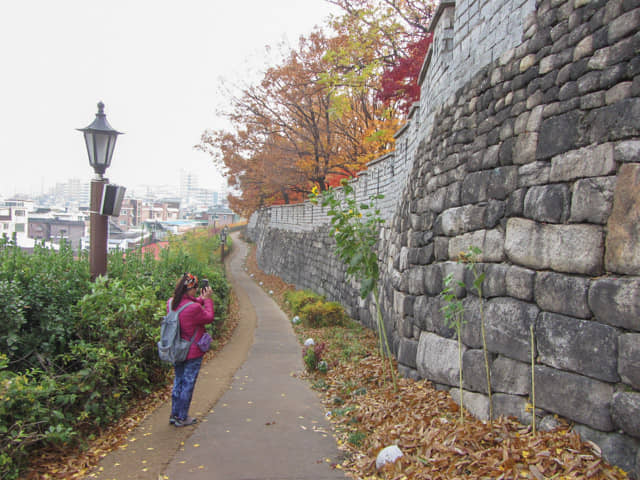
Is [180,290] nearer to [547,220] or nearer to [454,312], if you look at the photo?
[454,312]

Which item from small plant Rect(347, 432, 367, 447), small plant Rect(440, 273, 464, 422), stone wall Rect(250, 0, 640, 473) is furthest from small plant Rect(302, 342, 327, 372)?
small plant Rect(440, 273, 464, 422)

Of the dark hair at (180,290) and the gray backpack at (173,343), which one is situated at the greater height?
the dark hair at (180,290)

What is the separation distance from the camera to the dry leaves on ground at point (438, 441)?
2.81 m

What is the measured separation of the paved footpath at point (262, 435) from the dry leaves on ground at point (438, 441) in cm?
24

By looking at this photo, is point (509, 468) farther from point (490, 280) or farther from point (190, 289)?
point (190, 289)

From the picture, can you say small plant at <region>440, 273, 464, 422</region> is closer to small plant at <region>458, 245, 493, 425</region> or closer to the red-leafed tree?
small plant at <region>458, 245, 493, 425</region>

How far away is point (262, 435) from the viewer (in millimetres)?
4363

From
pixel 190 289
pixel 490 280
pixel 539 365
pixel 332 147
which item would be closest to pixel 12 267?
pixel 190 289

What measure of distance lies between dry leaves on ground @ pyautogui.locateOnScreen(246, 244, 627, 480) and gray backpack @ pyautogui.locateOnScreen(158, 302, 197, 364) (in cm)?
170

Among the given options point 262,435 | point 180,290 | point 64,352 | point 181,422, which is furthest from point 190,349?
point 64,352

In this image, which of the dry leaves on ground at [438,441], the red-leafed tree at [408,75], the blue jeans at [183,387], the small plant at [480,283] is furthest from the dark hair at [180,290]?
the red-leafed tree at [408,75]

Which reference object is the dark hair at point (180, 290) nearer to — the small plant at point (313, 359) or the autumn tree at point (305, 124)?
the small plant at point (313, 359)

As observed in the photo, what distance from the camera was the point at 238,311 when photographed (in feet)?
46.9

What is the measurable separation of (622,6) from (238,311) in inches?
502
